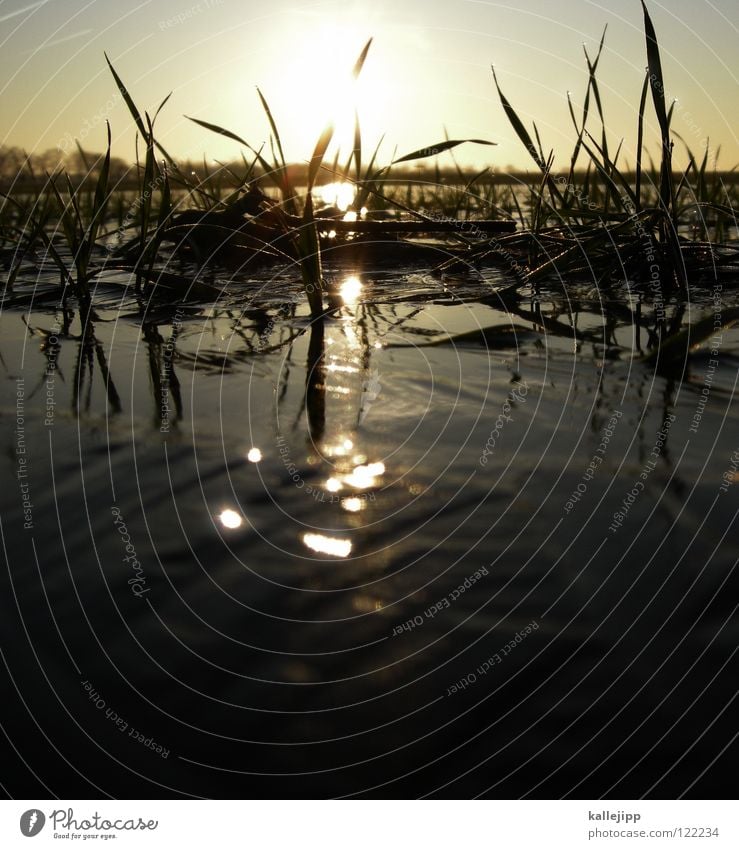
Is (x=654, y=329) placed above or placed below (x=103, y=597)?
above

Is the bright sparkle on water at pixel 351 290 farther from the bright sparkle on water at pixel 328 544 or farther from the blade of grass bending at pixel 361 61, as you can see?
the bright sparkle on water at pixel 328 544

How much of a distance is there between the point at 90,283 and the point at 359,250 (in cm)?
148

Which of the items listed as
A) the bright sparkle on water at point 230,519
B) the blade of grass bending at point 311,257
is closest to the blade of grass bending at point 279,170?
the blade of grass bending at point 311,257

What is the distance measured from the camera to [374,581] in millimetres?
1226

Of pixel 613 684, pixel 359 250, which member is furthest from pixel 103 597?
pixel 359 250

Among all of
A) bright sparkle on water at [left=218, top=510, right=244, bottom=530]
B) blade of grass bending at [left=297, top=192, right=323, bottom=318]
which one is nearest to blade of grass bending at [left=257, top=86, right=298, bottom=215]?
blade of grass bending at [left=297, top=192, right=323, bottom=318]

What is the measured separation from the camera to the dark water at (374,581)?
921mm

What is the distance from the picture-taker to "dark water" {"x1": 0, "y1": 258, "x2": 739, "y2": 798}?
3.02 ft

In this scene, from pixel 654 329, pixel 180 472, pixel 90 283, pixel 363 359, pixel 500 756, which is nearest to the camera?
→ pixel 500 756

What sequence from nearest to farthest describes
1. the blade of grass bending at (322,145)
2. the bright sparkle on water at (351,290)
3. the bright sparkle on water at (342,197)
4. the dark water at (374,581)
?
the dark water at (374,581), the blade of grass bending at (322,145), the bright sparkle on water at (351,290), the bright sparkle on water at (342,197)

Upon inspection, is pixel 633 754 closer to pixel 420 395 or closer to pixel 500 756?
pixel 500 756

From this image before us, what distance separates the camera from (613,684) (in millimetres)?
1003
